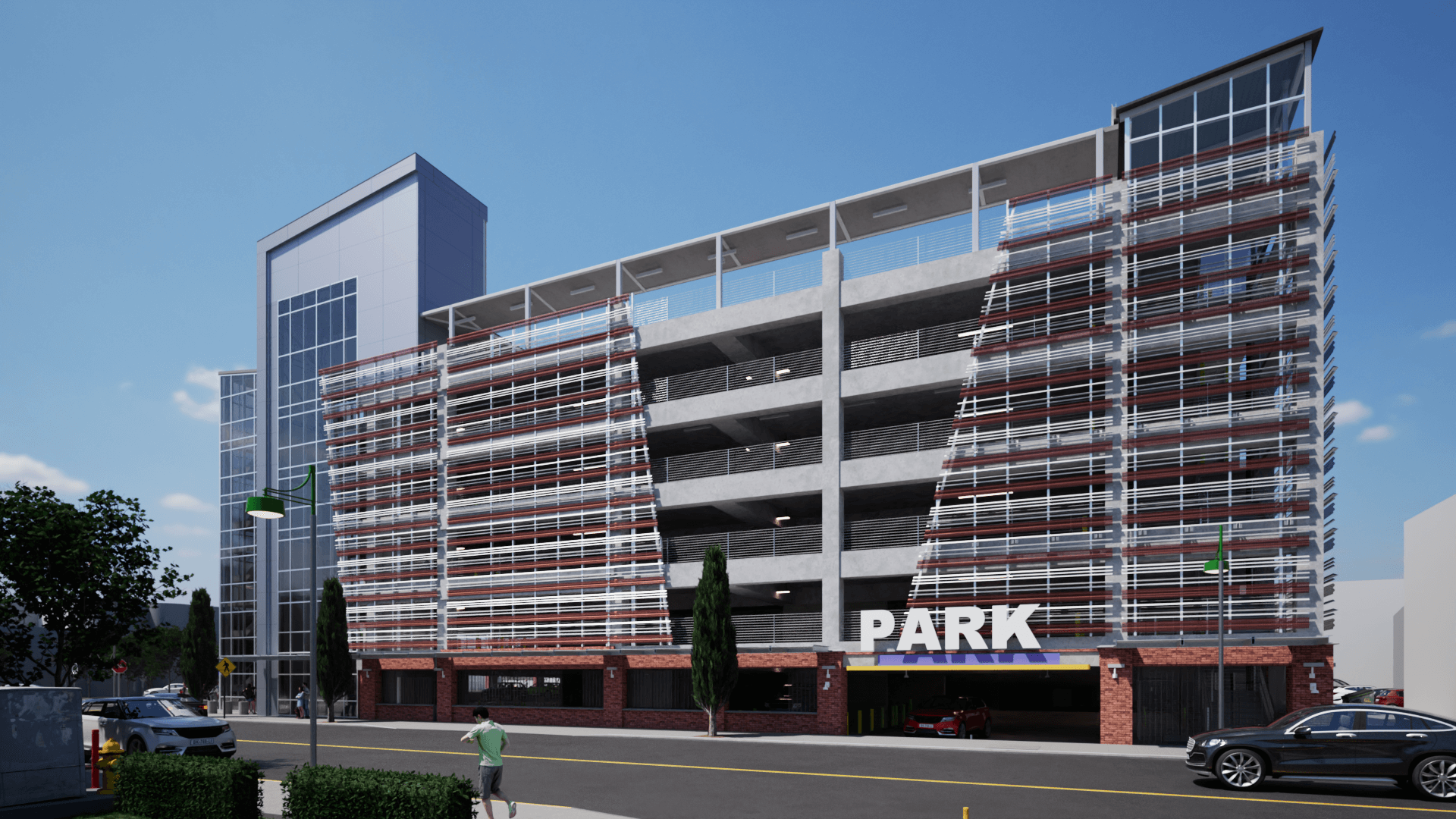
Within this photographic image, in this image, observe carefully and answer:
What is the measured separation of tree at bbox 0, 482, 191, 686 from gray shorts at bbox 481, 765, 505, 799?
1594cm

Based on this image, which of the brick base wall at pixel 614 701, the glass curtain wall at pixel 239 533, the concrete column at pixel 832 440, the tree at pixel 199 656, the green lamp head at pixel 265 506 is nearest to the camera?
the green lamp head at pixel 265 506

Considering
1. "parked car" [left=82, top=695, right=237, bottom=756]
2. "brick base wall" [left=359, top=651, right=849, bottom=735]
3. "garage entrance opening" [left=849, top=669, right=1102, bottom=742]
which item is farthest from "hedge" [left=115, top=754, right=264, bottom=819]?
"garage entrance opening" [left=849, top=669, right=1102, bottom=742]

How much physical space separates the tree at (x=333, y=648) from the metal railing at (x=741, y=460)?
56.8 ft

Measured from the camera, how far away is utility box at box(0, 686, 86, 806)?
1670 cm

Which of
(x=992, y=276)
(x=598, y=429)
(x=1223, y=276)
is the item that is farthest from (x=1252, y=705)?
(x=598, y=429)

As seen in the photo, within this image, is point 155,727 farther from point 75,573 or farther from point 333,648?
point 333,648

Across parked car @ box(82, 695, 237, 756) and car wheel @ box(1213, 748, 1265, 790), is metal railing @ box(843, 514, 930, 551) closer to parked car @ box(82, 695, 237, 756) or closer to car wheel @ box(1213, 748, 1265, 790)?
car wheel @ box(1213, 748, 1265, 790)

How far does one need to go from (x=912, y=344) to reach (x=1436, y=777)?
2138cm

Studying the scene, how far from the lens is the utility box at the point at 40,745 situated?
1670cm

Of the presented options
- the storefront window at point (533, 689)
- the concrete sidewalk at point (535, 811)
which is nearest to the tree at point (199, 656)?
the storefront window at point (533, 689)

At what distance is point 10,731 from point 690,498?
2589 cm

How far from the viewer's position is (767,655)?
122 ft

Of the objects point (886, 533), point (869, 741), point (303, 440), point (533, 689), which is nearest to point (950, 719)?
point (869, 741)

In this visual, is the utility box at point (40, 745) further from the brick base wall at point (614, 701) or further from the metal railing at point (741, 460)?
the metal railing at point (741, 460)
